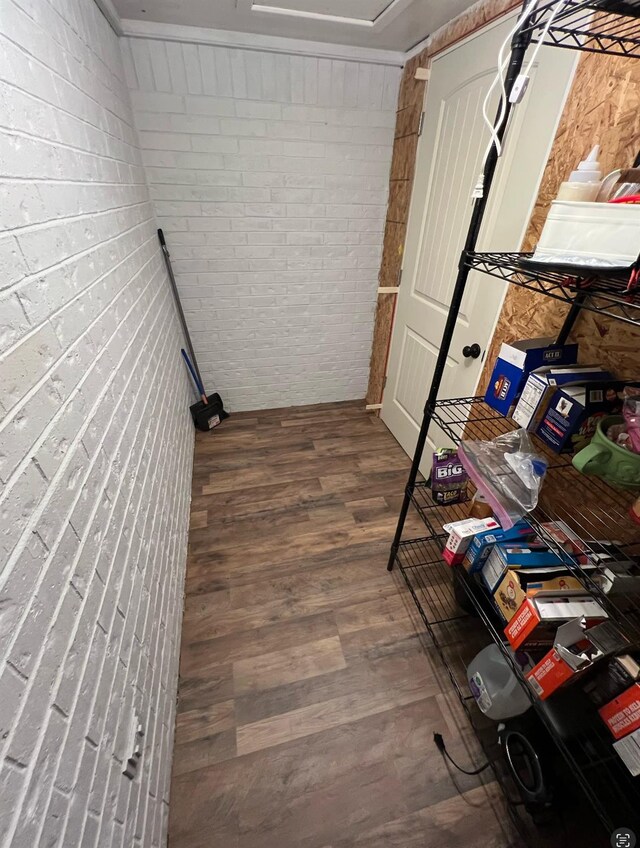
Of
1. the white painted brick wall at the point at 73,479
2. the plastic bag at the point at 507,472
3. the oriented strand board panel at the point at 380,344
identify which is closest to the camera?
the white painted brick wall at the point at 73,479

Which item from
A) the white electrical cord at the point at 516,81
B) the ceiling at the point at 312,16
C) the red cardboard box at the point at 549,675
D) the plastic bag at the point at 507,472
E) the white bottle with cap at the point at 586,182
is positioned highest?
the ceiling at the point at 312,16

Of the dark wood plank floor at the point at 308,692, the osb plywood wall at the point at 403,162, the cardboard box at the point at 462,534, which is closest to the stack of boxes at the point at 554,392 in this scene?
the cardboard box at the point at 462,534

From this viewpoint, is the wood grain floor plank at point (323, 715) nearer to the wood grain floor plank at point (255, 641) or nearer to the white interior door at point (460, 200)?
the wood grain floor plank at point (255, 641)

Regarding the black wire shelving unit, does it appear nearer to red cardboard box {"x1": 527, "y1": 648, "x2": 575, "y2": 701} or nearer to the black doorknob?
red cardboard box {"x1": 527, "y1": 648, "x2": 575, "y2": 701}

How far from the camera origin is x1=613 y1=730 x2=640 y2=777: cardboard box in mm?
688

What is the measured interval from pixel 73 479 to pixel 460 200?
6.20ft

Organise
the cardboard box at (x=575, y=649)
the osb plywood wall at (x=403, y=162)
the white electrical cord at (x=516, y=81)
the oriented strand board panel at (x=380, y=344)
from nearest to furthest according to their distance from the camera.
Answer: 1. the white electrical cord at (x=516, y=81)
2. the cardboard box at (x=575, y=649)
3. the osb plywood wall at (x=403, y=162)
4. the oriented strand board panel at (x=380, y=344)

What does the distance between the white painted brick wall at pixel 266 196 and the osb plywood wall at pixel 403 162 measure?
0.08 metres

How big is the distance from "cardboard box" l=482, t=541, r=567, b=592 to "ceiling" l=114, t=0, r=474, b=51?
2.09 meters

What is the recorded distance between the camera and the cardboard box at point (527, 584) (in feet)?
3.17

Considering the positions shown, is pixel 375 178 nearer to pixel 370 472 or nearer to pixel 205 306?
pixel 205 306

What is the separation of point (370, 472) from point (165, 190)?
206 cm

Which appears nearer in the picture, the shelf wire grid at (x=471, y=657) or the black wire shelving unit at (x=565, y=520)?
the black wire shelving unit at (x=565, y=520)

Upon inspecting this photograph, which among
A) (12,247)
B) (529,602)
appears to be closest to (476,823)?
(529,602)
